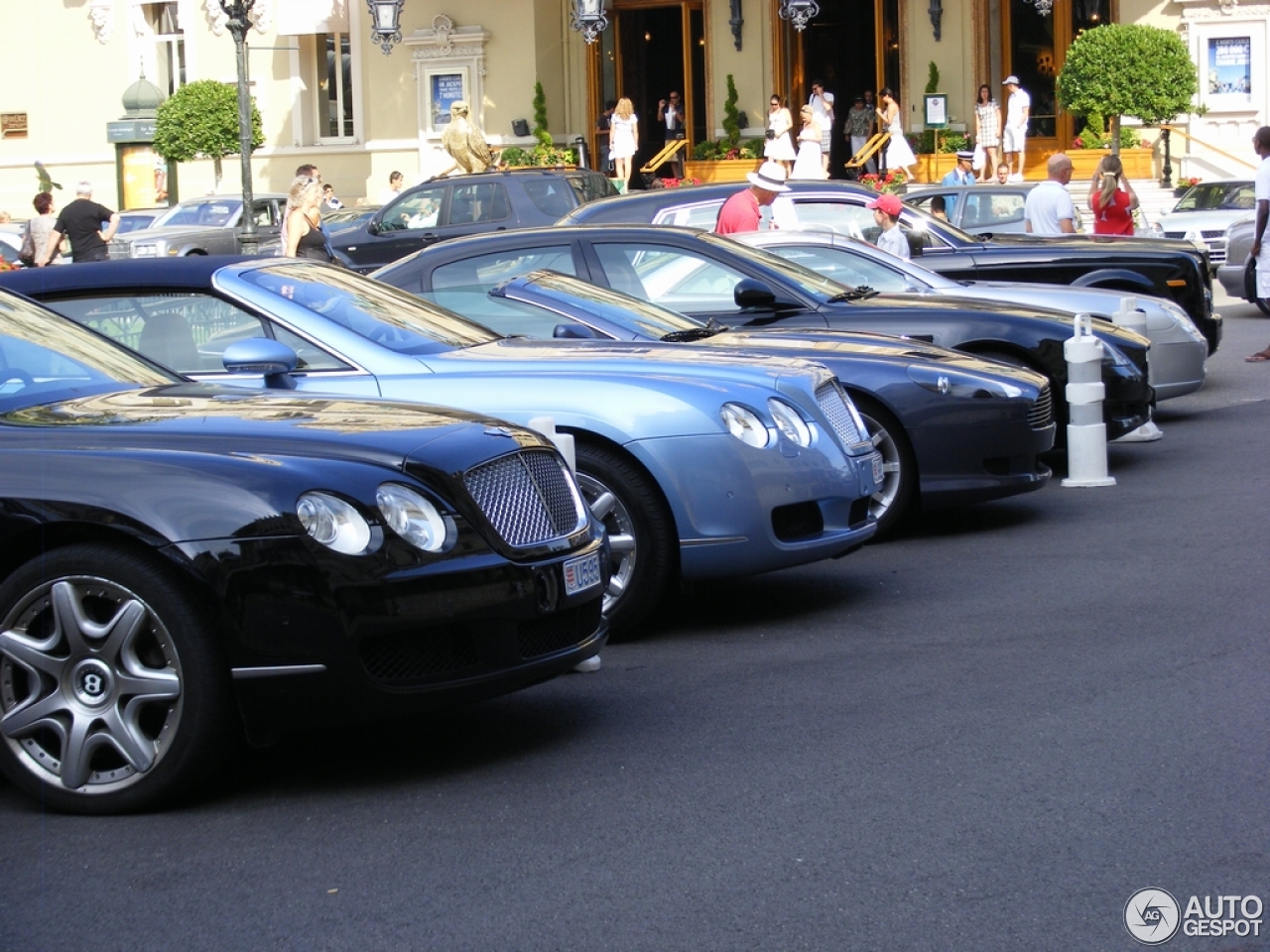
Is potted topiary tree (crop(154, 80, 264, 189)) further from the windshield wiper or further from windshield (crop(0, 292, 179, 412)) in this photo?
windshield (crop(0, 292, 179, 412))

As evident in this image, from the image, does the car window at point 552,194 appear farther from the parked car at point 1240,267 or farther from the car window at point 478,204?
the parked car at point 1240,267

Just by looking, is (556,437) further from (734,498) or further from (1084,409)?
(1084,409)

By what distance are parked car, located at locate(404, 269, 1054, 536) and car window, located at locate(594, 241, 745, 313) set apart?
949 millimetres

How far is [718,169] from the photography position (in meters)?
33.5

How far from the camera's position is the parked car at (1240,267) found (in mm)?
17922

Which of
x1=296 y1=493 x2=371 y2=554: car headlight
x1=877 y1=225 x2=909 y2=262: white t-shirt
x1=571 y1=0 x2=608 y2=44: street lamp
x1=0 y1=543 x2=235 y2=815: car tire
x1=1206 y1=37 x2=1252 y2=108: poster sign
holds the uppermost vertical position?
x1=571 y1=0 x2=608 y2=44: street lamp

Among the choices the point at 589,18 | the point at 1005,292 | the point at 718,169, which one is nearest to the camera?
the point at 1005,292

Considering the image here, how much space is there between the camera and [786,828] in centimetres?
438

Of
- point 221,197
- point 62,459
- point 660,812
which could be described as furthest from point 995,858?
point 221,197

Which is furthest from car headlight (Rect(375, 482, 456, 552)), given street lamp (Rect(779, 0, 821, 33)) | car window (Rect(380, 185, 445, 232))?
street lamp (Rect(779, 0, 821, 33))

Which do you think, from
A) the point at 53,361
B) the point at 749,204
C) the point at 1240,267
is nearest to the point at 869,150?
the point at 1240,267

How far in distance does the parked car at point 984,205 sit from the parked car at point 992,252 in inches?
208

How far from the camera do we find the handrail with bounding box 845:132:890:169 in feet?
106

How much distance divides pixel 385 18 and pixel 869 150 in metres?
9.55
